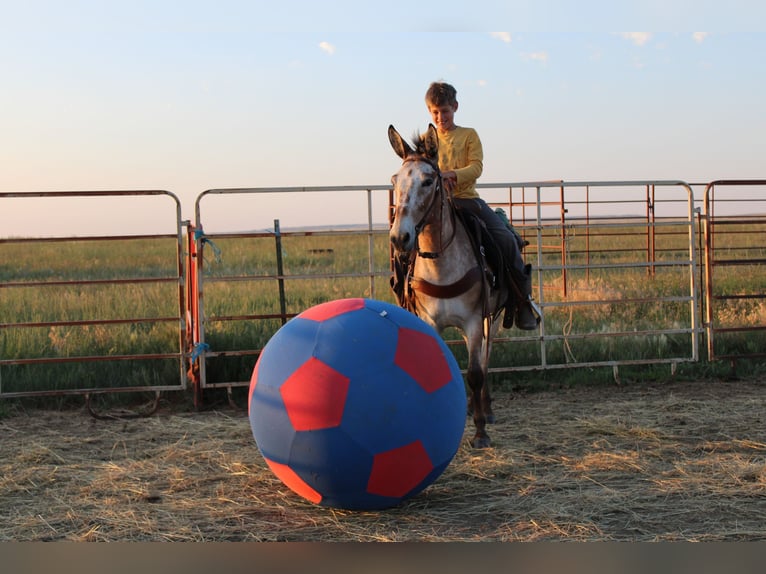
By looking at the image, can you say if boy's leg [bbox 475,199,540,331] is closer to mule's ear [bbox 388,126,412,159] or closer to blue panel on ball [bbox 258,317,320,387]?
mule's ear [bbox 388,126,412,159]

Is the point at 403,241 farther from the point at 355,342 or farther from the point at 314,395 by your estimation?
the point at 314,395

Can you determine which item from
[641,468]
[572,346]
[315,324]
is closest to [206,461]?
[315,324]

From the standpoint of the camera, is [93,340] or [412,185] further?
[93,340]

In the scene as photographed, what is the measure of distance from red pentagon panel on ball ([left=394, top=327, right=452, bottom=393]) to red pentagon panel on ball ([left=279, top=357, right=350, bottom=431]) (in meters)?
0.34

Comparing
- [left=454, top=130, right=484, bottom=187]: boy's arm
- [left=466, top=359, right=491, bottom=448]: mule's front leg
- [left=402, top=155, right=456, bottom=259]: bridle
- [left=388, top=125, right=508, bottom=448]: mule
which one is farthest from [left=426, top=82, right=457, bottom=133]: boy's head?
[left=466, top=359, right=491, bottom=448]: mule's front leg

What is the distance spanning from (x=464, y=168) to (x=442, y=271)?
813 mm

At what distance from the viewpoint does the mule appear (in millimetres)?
5496

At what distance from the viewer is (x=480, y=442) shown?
19.0ft

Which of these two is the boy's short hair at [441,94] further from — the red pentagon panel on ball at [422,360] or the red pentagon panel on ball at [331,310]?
the red pentagon panel on ball at [422,360]

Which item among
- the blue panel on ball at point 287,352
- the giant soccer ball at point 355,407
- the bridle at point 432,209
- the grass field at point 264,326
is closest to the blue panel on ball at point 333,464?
the giant soccer ball at point 355,407

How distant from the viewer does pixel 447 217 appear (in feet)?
18.9

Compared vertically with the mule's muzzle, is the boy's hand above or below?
above

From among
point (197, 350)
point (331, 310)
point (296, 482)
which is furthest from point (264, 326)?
point (296, 482)

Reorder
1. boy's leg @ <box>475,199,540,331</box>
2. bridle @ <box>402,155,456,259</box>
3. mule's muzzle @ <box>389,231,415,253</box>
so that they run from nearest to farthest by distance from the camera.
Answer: mule's muzzle @ <box>389,231,415,253</box> < bridle @ <box>402,155,456,259</box> < boy's leg @ <box>475,199,540,331</box>
